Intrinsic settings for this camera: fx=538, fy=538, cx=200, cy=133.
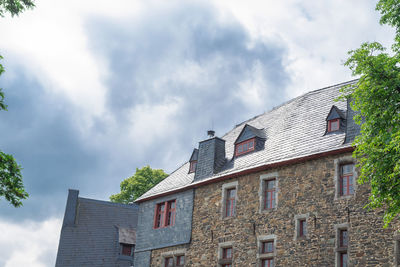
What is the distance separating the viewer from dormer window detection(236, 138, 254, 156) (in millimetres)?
24125

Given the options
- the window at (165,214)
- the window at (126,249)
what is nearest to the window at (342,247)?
the window at (165,214)

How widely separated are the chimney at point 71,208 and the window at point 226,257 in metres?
16.4

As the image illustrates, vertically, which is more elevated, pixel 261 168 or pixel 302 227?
pixel 261 168

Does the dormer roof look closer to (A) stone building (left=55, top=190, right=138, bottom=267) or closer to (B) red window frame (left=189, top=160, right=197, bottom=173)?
(B) red window frame (left=189, top=160, right=197, bottom=173)

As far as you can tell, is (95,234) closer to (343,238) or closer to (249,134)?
(249,134)

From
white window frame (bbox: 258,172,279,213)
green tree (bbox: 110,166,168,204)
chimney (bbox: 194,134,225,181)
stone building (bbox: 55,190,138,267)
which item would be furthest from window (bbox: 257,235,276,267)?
green tree (bbox: 110,166,168,204)

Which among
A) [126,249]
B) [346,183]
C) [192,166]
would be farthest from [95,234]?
[346,183]

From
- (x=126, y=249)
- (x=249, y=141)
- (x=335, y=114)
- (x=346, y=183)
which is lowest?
(x=126, y=249)

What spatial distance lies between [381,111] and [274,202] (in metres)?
7.77

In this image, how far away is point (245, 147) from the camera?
2439cm

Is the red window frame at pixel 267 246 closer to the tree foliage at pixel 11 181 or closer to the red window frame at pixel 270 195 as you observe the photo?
the red window frame at pixel 270 195

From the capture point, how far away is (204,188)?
24.5 metres

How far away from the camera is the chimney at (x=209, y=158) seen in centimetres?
2491

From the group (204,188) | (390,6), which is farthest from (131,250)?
(390,6)
